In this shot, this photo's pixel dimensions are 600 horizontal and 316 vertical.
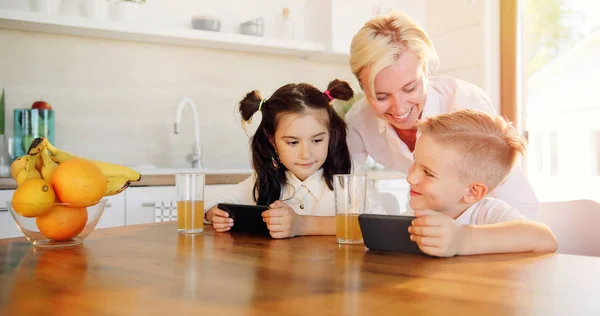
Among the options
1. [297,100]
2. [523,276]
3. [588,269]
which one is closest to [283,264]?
[523,276]

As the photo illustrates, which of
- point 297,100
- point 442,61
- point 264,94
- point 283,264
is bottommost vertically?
point 283,264

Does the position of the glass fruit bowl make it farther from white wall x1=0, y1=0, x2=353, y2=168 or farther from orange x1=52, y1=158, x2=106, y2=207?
white wall x1=0, y1=0, x2=353, y2=168

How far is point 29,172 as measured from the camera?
128cm

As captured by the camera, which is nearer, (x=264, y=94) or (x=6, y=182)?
(x=6, y=182)

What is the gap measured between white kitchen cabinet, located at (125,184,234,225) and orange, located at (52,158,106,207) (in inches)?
63.1

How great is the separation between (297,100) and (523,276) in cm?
A: 117

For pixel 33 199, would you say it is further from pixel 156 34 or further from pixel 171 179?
pixel 156 34

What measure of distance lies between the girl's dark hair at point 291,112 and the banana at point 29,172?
779 millimetres

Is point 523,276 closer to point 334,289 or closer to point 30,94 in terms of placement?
point 334,289

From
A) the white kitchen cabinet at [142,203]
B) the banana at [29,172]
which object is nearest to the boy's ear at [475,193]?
the banana at [29,172]

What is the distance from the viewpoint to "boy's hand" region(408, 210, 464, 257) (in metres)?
1.04

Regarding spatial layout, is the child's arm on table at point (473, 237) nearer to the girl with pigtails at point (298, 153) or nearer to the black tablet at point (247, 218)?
the black tablet at point (247, 218)

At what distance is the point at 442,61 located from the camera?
4.20 metres

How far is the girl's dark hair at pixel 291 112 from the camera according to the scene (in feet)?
6.35
